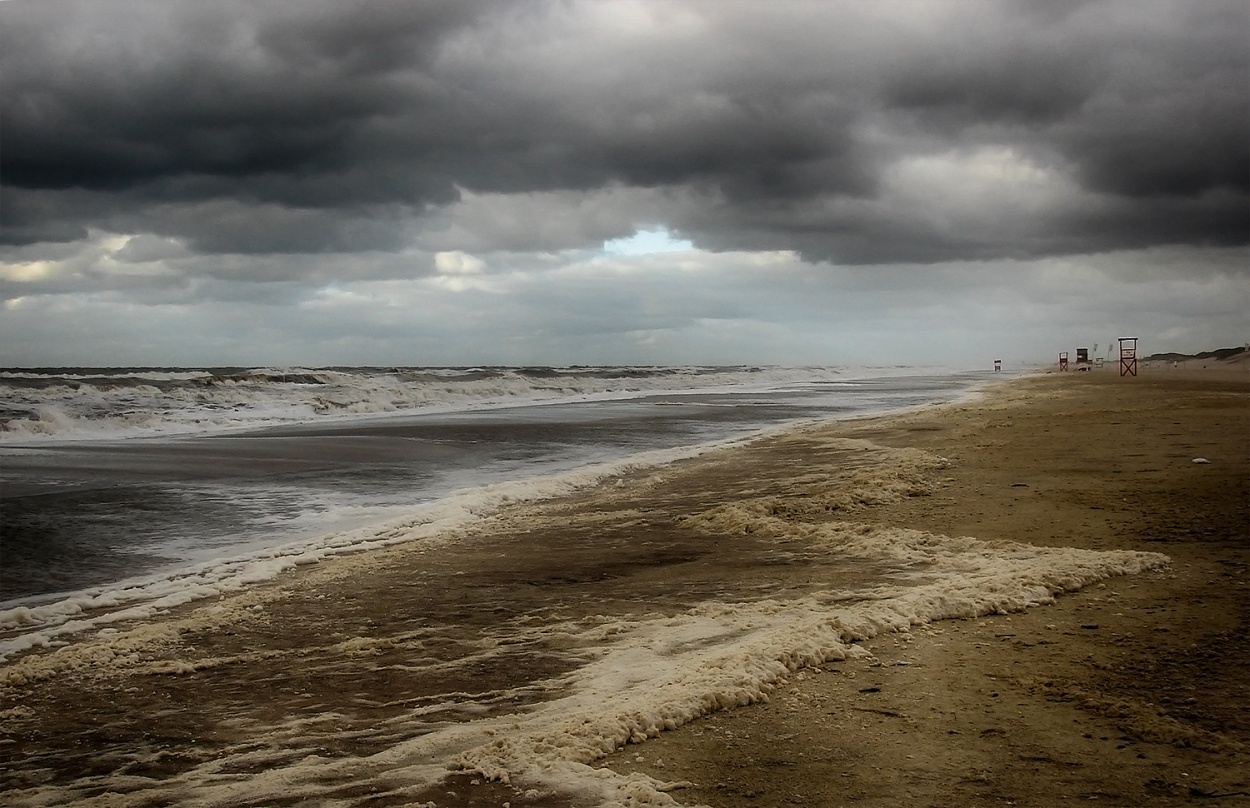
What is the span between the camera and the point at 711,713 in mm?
3559

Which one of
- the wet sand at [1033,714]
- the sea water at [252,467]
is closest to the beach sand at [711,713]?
the wet sand at [1033,714]

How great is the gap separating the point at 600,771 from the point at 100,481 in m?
11.6

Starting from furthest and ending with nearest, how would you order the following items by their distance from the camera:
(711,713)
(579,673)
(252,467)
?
1. (252,467)
2. (579,673)
3. (711,713)

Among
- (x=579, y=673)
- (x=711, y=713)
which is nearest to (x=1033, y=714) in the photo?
(x=711, y=713)

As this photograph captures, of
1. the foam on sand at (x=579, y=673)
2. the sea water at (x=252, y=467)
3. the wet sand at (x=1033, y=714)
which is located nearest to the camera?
the wet sand at (x=1033, y=714)

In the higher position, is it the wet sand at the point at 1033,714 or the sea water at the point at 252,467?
the wet sand at the point at 1033,714

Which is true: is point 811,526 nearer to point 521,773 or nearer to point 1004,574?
point 1004,574

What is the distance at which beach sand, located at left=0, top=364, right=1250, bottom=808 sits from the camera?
118 inches

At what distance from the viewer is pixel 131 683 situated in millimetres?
4406

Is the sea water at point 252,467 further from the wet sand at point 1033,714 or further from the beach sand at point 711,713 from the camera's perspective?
the wet sand at point 1033,714

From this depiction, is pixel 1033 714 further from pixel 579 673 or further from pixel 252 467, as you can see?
pixel 252 467

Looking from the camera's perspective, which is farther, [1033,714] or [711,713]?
[711,713]

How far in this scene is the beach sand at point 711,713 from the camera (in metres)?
3.00

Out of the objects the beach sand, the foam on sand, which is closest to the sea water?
the beach sand
